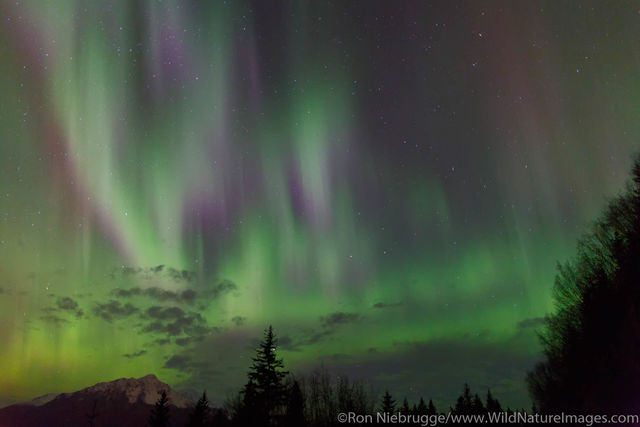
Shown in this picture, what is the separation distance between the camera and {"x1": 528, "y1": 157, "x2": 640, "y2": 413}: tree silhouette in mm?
26031

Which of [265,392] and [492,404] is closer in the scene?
[265,392]

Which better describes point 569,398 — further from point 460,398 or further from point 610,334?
point 460,398

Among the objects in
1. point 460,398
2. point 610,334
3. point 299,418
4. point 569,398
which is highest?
point 610,334

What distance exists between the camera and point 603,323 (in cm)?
3059

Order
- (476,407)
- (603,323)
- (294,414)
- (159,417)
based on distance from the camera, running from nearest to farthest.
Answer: (603,323) → (294,414) → (159,417) → (476,407)

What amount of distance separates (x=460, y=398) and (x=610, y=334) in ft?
230

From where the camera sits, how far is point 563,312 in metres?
38.4

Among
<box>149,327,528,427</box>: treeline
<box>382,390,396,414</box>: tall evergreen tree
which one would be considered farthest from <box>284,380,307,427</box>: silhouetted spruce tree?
<box>382,390,396,414</box>: tall evergreen tree

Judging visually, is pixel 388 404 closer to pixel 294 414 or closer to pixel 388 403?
pixel 388 403

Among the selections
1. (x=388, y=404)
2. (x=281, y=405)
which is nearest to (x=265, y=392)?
(x=281, y=405)

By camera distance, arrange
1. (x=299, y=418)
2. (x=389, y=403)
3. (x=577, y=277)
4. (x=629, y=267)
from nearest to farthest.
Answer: (x=629, y=267) → (x=577, y=277) → (x=299, y=418) → (x=389, y=403)

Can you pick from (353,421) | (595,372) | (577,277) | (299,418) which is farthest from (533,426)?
(353,421)

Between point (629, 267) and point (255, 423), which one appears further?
point (255, 423)

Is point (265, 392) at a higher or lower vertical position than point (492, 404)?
higher
